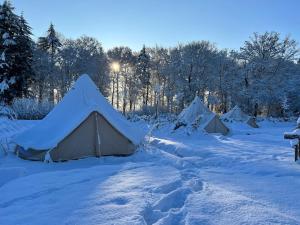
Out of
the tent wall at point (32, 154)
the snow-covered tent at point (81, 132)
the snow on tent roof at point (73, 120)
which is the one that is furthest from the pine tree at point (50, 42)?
the tent wall at point (32, 154)

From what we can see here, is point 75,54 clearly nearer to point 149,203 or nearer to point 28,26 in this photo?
point 28,26

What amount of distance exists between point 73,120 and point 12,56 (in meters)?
17.1

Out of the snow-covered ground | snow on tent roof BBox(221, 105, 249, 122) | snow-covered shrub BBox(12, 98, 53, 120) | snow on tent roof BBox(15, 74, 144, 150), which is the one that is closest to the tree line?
snow on tent roof BBox(221, 105, 249, 122)

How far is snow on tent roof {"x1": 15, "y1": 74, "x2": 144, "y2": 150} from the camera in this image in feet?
30.6

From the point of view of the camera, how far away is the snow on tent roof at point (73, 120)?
933 centimetres

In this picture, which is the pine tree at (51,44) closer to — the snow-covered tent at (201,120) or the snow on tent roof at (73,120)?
the snow-covered tent at (201,120)

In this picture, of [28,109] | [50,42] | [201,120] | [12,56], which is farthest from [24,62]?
[50,42]

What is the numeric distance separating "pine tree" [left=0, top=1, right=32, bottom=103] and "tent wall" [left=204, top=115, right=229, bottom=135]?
14.0m

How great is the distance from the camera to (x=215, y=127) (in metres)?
18.3

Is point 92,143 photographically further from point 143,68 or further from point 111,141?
point 143,68

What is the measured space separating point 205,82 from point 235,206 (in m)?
38.7

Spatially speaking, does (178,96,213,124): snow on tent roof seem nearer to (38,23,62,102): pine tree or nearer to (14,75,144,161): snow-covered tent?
(14,75,144,161): snow-covered tent

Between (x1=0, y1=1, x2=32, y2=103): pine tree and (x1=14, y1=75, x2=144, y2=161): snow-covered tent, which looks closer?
(x1=14, y1=75, x2=144, y2=161): snow-covered tent

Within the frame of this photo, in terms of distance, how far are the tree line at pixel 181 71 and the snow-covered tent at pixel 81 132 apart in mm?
23522
